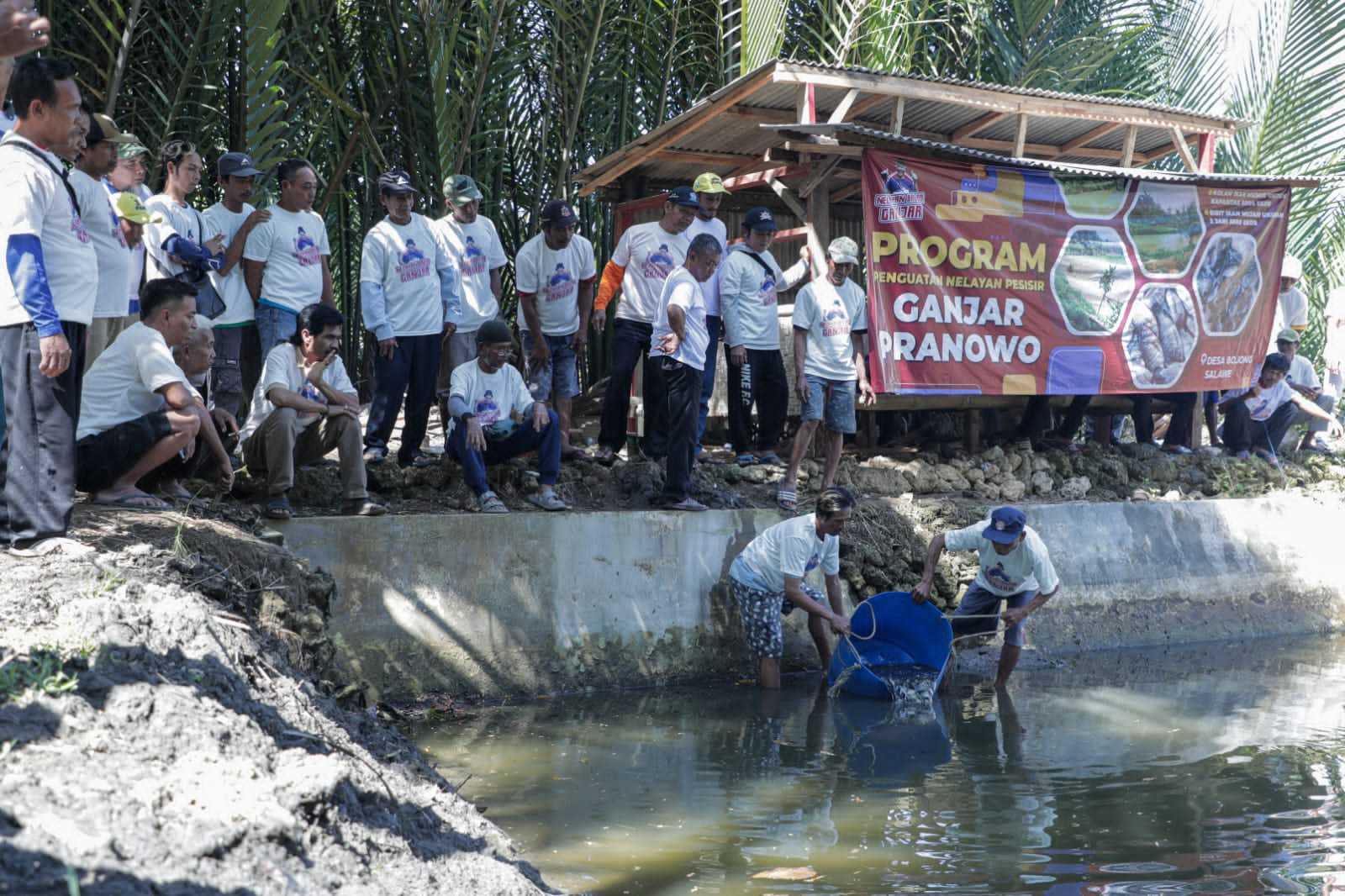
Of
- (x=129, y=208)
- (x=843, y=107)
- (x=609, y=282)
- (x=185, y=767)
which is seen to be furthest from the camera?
(x=609, y=282)

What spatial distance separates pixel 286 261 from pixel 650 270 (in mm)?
2780

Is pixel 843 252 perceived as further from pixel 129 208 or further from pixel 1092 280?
pixel 129 208

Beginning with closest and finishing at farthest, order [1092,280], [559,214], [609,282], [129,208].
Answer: [129,208] → [559,214] → [609,282] → [1092,280]

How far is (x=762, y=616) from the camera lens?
8.52m

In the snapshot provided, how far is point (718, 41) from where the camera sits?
13.4m

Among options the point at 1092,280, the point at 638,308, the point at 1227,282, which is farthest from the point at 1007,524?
the point at 1227,282

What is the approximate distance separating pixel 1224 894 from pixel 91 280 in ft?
17.4

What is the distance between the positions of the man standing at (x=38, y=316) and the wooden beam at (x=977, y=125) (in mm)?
8124

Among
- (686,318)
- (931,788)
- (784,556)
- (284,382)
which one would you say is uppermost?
(686,318)

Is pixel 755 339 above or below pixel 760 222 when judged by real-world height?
below

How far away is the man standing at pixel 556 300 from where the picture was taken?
959 cm

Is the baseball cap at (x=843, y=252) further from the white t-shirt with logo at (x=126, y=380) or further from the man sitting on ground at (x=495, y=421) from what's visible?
the white t-shirt with logo at (x=126, y=380)

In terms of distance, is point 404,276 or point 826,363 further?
point 826,363

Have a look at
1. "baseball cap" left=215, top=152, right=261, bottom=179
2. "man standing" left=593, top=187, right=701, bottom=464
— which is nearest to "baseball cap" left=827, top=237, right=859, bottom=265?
"man standing" left=593, top=187, right=701, bottom=464
